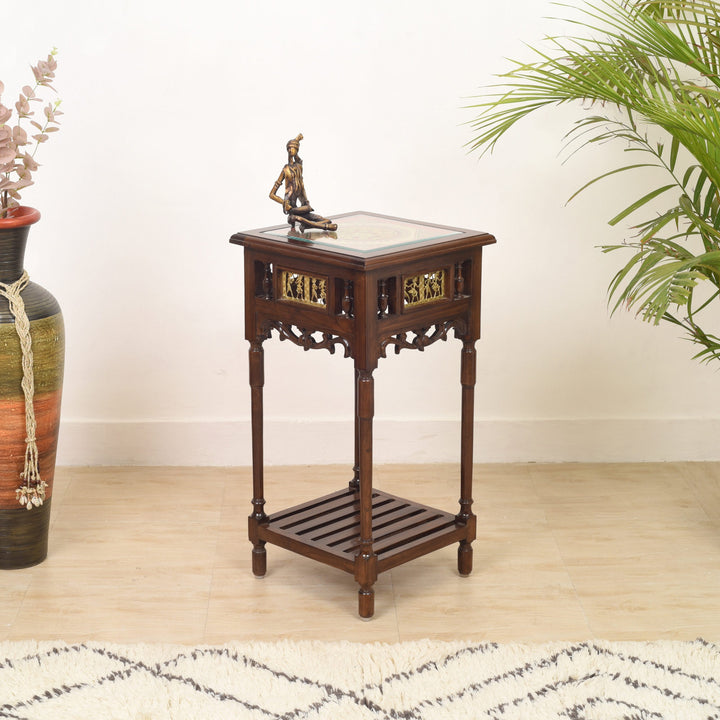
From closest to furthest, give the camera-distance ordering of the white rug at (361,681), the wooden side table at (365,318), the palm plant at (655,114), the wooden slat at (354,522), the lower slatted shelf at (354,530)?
the white rug at (361,681) → the wooden side table at (365,318) → the palm plant at (655,114) → the lower slatted shelf at (354,530) → the wooden slat at (354,522)

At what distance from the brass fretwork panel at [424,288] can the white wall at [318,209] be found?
104 centimetres

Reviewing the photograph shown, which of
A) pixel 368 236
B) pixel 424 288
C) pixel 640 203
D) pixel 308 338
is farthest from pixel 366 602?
pixel 640 203

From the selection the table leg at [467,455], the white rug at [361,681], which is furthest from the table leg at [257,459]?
the table leg at [467,455]

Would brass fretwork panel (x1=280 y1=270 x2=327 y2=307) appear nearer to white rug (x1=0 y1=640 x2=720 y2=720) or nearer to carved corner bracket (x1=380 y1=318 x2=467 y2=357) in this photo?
carved corner bracket (x1=380 y1=318 x2=467 y2=357)

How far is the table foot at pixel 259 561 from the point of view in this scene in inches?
126

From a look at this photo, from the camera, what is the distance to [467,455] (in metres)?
3.14

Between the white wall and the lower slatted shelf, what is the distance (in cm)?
75

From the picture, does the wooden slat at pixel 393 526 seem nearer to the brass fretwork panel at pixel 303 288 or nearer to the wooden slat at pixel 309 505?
the wooden slat at pixel 309 505

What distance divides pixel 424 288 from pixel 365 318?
0.70 ft

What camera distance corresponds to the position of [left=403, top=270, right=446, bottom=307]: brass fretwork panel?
2.81 metres

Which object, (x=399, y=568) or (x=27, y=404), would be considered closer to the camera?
(x=27, y=404)

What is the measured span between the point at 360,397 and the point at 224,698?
30.5 inches

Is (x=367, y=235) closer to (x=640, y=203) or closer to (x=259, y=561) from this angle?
(x=640, y=203)

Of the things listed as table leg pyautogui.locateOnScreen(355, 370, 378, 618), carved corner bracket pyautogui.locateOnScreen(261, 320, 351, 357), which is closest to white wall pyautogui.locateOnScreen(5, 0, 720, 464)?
carved corner bracket pyautogui.locateOnScreen(261, 320, 351, 357)
